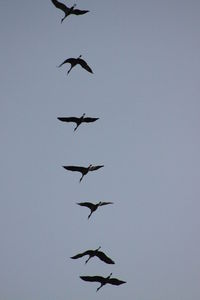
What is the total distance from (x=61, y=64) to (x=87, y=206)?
10850 mm

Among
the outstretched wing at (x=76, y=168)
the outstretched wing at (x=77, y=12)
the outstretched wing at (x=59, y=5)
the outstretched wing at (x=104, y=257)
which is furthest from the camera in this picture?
the outstretched wing at (x=76, y=168)

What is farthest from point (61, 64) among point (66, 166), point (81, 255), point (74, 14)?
point (81, 255)

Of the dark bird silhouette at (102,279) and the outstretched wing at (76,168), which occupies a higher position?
the outstretched wing at (76,168)

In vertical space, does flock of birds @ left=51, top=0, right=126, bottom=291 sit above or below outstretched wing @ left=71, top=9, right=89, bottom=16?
below

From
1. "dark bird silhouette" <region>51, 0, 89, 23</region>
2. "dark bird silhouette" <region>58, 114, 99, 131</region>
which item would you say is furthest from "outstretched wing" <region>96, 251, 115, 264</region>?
"dark bird silhouette" <region>51, 0, 89, 23</region>

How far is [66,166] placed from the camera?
39.8 meters

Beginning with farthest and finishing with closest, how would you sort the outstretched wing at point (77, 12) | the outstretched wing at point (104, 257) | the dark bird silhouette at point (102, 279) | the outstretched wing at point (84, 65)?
the outstretched wing at point (84, 65)
the dark bird silhouette at point (102, 279)
the outstretched wing at point (77, 12)
the outstretched wing at point (104, 257)

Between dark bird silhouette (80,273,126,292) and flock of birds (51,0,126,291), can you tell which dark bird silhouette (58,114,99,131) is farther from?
dark bird silhouette (80,273,126,292)

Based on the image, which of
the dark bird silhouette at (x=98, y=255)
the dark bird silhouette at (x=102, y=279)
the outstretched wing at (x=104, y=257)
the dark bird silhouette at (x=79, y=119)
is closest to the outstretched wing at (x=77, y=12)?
the dark bird silhouette at (x=79, y=119)

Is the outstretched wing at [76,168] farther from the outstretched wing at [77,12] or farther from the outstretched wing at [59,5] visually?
the outstretched wing at [59,5]

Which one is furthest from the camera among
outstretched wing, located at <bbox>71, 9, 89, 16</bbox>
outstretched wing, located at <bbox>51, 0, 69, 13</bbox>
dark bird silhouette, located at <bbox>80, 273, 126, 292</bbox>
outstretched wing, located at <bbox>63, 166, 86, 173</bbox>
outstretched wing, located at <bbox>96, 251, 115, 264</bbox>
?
outstretched wing, located at <bbox>63, 166, 86, 173</bbox>

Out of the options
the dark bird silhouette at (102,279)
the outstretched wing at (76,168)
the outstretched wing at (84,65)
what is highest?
the outstretched wing at (84,65)

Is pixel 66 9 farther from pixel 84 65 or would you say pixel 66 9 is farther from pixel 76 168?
pixel 76 168


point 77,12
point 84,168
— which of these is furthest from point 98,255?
point 77,12
